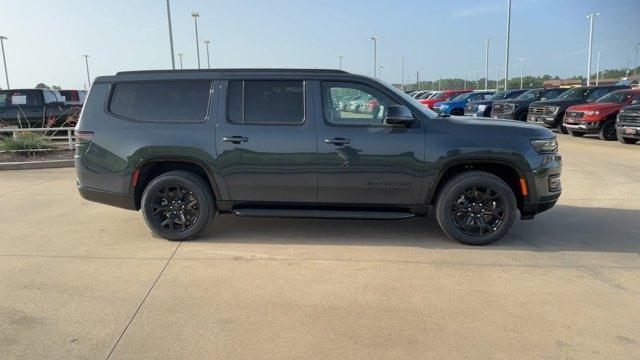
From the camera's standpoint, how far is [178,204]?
5.50m

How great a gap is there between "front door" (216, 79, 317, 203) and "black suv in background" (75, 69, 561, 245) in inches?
0.4

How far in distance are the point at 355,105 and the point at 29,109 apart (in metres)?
15.1

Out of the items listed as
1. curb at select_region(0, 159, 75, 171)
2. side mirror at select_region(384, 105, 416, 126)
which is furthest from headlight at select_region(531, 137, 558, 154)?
curb at select_region(0, 159, 75, 171)

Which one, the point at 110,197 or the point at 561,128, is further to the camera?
the point at 561,128

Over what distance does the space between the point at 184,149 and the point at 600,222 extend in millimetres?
5121

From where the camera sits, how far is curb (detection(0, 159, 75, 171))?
1076 centimetres

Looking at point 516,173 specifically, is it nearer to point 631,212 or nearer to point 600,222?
point 600,222

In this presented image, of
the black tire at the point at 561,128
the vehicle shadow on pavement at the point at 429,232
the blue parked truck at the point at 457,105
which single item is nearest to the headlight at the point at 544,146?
the vehicle shadow on pavement at the point at 429,232

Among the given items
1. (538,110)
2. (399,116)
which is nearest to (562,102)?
(538,110)

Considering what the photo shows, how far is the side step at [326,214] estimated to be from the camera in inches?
206

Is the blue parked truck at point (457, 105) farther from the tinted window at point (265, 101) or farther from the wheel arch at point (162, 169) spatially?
the wheel arch at point (162, 169)

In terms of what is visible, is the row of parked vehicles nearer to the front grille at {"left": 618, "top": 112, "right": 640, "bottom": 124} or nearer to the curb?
the front grille at {"left": 618, "top": 112, "right": 640, "bottom": 124}

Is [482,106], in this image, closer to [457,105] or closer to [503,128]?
[457,105]

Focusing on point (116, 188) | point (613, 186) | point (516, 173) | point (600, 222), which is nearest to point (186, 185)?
point (116, 188)
